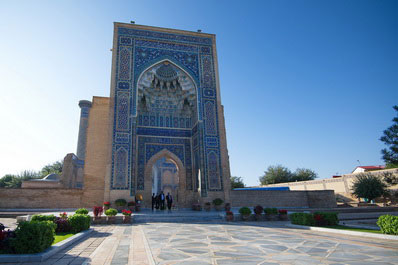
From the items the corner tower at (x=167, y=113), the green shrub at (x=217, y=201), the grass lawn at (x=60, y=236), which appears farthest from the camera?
the corner tower at (x=167, y=113)

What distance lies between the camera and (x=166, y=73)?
13.7 m

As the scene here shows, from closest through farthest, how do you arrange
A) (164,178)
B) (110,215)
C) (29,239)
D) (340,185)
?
(29,239), (110,215), (340,185), (164,178)

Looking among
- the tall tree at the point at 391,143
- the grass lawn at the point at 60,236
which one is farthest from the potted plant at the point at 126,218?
the tall tree at the point at 391,143

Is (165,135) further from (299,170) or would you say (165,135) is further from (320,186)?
(299,170)

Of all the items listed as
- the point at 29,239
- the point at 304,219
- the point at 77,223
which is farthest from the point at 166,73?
the point at 29,239

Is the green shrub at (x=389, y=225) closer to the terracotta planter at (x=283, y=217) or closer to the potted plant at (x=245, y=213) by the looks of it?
the terracotta planter at (x=283, y=217)

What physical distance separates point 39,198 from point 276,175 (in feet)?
77.1

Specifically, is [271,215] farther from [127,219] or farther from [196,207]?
[127,219]

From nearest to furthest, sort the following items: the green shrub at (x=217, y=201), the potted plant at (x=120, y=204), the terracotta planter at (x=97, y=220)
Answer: the terracotta planter at (x=97, y=220) → the potted plant at (x=120, y=204) → the green shrub at (x=217, y=201)

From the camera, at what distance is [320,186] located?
75.0ft

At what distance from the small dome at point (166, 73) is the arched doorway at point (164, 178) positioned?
11.7m

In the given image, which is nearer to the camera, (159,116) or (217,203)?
(217,203)

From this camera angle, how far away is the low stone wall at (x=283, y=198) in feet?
40.3

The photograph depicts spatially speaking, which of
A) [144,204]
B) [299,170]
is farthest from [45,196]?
[299,170]
